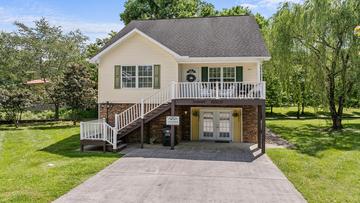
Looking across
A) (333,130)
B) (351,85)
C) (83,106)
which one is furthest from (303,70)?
(83,106)

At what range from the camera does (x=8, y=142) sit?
16.7 m

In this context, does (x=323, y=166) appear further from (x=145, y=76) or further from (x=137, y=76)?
(x=137, y=76)

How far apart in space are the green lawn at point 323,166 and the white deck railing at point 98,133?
7103 mm

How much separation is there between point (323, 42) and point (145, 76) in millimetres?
12281

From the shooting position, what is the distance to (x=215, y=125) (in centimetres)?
1755

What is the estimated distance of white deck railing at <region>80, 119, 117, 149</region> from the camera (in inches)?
539

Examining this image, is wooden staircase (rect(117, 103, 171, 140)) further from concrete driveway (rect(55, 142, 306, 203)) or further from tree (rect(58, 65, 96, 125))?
tree (rect(58, 65, 96, 125))

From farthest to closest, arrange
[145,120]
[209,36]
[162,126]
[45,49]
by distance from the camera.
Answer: [45,49]
[209,36]
[162,126]
[145,120]

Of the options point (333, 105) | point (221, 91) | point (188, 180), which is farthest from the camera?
point (333, 105)

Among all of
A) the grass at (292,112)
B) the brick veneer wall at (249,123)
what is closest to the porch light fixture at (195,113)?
the brick veneer wall at (249,123)

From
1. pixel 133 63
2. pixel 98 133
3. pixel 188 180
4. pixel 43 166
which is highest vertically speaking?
pixel 133 63

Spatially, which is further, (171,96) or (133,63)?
(133,63)

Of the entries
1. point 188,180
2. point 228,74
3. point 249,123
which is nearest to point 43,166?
point 188,180

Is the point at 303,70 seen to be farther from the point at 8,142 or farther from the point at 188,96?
the point at 8,142
